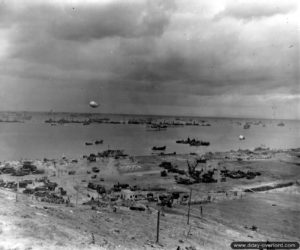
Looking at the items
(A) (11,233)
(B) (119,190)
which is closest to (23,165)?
(B) (119,190)

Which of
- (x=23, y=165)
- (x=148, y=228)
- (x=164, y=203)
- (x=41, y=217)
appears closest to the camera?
(x=41, y=217)

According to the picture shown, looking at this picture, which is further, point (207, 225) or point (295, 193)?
point (295, 193)

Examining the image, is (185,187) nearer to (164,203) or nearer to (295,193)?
(164,203)

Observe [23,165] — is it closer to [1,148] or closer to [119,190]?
[119,190]

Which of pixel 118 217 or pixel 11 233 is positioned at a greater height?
pixel 11 233

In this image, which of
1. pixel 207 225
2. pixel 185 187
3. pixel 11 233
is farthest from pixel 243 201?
pixel 11 233

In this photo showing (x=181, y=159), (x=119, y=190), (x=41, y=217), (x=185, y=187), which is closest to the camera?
(x=41, y=217)

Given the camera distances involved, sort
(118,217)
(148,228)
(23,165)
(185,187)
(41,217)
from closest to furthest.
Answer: (41,217) < (148,228) < (118,217) < (185,187) < (23,165)

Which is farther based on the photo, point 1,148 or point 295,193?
point 1,148

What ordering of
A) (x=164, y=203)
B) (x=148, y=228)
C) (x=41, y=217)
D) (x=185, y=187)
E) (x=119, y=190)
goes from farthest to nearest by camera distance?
(x=185, y=187) → (x=119, y=190) → (x=164, y=203) → (x=148, y=228) → (x=41, y=217)
